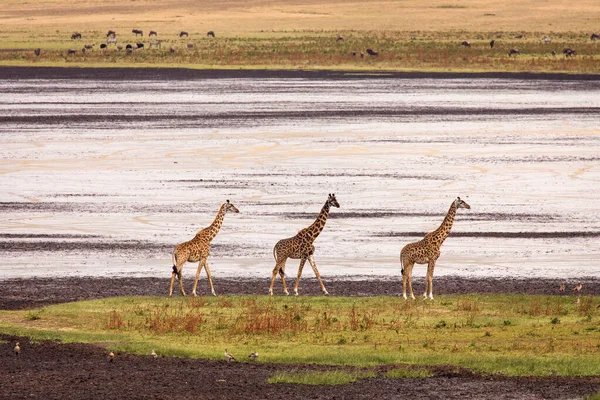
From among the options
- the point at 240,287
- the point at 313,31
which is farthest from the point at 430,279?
the point at 313,31

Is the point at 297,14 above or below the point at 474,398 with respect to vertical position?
above

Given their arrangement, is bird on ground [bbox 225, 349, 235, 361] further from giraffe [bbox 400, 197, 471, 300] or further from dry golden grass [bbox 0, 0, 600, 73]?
dry golden grass [bbox 0, 0, 600, 73]

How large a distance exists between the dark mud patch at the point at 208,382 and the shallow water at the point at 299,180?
6.72 m

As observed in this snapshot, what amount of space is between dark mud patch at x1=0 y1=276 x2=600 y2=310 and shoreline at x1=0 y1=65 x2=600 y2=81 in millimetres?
56159

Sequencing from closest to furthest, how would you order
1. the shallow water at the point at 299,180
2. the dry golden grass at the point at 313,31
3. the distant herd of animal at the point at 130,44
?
the shallow water at the point at 299,180
the dry golden grass at the point at 313,31
the distant herd of animal at the point at 130,44

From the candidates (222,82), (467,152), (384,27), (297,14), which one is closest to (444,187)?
(467,152)

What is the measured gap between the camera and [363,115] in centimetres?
5269

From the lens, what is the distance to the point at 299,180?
33938 millimetres

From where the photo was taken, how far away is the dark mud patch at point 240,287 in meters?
20.2

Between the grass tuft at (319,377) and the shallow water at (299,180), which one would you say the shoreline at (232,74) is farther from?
the grass tuft at (319,377)

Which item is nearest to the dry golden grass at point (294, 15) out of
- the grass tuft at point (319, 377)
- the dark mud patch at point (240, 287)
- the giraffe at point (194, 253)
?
the dark mud patch at point (240, 287)

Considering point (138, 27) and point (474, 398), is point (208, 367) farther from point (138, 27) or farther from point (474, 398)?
point (138, 27)

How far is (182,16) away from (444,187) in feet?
475

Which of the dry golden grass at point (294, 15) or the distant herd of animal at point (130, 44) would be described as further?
the dry golden grass at point (294, 15)
